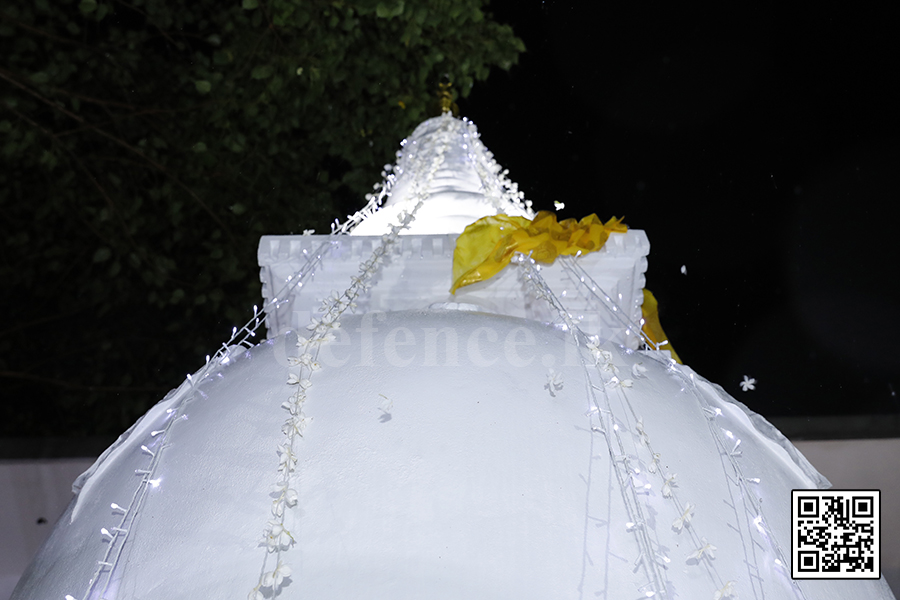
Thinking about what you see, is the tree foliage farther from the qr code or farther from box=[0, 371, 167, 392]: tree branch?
the qr code

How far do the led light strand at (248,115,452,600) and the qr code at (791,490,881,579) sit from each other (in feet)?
2.30

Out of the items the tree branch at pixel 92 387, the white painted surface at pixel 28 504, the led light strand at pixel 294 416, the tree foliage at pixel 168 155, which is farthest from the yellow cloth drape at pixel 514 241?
the tree branch at pixel 92 387

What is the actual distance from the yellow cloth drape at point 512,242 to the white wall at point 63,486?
184 centimetres

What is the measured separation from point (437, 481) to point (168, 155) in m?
3.66

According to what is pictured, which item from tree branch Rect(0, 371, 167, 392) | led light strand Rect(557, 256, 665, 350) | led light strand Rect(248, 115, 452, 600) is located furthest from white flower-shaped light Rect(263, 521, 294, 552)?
tree branch Rect(0, 371, 167, 392)

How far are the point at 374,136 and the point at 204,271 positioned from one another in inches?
59.8

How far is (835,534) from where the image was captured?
3.22 ft

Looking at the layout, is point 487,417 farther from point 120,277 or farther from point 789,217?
point 789,217

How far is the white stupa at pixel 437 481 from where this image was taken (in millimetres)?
766

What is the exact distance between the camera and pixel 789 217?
15.1 ft

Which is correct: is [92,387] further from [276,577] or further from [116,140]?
[276,577]

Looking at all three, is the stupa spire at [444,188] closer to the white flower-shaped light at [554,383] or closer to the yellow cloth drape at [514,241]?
the yellow cloth drape at [514,241]

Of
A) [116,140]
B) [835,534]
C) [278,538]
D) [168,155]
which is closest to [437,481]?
[278,538]

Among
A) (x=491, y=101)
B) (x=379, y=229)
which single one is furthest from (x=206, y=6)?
(x=379, y=229)
